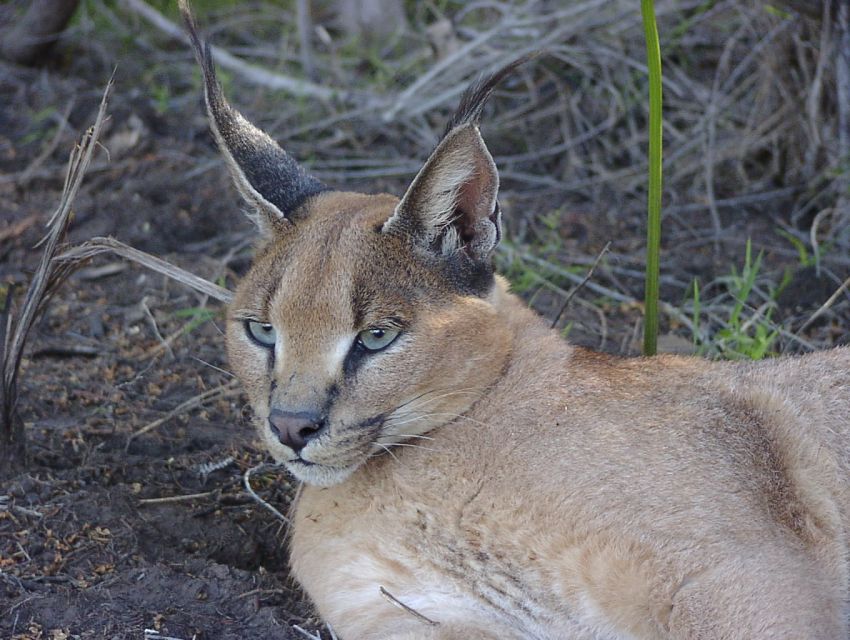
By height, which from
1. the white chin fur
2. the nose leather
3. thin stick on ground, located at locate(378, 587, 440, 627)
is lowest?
thin stick on ground, located at locate(378, 587, 440, 627)

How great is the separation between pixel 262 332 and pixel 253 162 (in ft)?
2.32

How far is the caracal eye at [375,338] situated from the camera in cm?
353

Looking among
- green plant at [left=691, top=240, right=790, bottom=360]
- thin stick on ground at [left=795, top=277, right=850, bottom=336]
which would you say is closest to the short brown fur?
green plant at [left=691, top=240, right=790, bottom=360]

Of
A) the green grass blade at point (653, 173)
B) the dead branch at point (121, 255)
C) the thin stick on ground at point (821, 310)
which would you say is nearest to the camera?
the dead branch at point (121, 255)

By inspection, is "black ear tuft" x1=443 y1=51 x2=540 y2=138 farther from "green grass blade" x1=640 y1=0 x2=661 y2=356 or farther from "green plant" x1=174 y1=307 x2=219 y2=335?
"green plant" x1=174 y1=307 x2=219 y2=335

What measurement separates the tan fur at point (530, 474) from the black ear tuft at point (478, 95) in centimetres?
49

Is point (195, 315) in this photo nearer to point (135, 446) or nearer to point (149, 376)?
point (149, 376)

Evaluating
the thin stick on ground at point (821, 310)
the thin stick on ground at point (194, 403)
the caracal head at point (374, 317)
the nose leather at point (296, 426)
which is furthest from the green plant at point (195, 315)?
the thin stick on ground at point (821, 310)

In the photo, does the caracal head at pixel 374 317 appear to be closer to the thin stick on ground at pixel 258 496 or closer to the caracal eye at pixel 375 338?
the caracal eye at pixel 375 338

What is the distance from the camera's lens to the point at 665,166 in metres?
7.15

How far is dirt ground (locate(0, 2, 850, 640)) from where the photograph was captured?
3.68 m

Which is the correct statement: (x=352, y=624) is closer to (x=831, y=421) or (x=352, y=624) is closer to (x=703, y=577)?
(x=703, y=577)

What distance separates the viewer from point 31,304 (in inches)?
159

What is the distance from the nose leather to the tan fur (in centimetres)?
4
